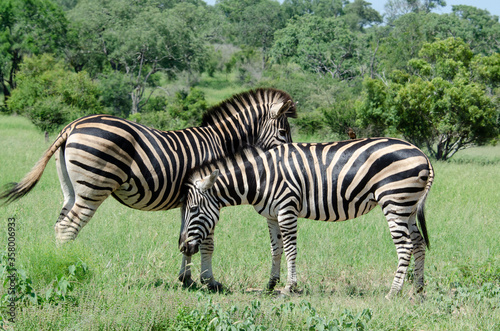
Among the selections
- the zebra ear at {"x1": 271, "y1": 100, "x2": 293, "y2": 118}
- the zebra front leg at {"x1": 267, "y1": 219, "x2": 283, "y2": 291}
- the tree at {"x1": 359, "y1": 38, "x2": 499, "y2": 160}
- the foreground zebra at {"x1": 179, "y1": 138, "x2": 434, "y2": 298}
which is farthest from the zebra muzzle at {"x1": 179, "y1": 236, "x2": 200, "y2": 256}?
the tree at {"x1": 359, "y1": 38, "x2": 499, "y2": 160}

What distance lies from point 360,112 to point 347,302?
48.9ft

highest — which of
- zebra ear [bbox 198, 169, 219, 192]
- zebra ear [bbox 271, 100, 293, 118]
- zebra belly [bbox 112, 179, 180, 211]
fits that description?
zebra ear [bbox 271, 100, 293, 118]

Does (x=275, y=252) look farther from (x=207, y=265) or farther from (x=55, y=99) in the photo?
(x=55, y=99)

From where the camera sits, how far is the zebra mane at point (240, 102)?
6.73 meters

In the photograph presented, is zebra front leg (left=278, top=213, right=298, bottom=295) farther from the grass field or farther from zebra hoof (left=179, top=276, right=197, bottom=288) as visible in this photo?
zebra hoof (left=179, top=276, right=197, bottom=288)

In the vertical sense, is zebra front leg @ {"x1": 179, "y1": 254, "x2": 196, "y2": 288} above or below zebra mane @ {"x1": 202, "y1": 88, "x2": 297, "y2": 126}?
below

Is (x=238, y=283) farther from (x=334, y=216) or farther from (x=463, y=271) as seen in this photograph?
(x=463, y=271)

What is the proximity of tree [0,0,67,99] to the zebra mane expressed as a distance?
126ft

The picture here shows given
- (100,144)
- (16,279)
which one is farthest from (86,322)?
(100,144)

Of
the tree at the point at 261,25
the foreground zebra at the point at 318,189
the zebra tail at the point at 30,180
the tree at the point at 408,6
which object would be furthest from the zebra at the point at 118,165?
the tree at the point at 408,6

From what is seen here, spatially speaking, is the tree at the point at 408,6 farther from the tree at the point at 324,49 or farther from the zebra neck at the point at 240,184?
the zebra neck at the point at 240,184

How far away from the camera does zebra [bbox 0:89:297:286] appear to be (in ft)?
17.9

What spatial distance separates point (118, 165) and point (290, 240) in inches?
82.0

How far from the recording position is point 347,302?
5.39 m
